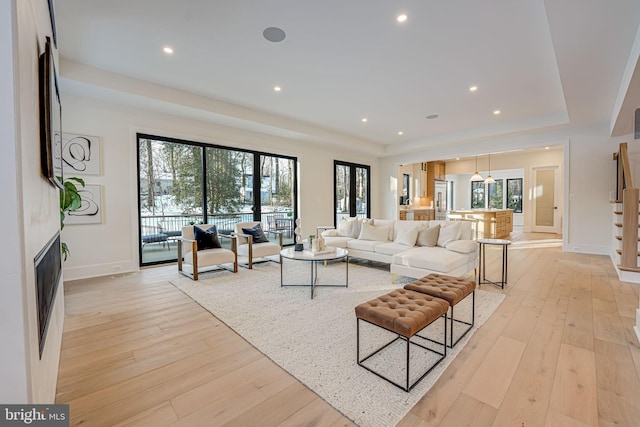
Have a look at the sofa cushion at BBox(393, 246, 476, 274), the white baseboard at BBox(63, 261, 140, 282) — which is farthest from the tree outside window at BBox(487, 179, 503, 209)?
the white baseboard at BBox(63, 261, 140, 282)

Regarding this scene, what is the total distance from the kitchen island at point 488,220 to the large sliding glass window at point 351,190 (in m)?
2.89

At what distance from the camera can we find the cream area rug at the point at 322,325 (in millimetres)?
1695

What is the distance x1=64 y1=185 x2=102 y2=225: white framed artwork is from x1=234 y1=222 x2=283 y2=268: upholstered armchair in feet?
7.08

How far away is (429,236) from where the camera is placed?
4.43 metres

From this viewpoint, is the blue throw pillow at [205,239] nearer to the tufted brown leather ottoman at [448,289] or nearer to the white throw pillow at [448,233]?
the tufted brown leather ottoman at [448,289]

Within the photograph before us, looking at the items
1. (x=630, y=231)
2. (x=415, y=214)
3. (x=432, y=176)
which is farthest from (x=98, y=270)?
(x=432, y=176)

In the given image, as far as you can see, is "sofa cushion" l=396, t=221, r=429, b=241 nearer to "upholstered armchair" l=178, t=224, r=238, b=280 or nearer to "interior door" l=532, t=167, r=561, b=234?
"upholstered armchair" l=178, t=224, r=238, b=280

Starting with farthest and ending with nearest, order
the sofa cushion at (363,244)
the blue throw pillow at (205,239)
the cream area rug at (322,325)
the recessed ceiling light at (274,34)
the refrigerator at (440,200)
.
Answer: the refrigerator at (440,200), the sofa cushion at (363,244), the blue throw pillow at (205,239), the recessed ceiling light at (274,34), the cream area rug at (322,325)

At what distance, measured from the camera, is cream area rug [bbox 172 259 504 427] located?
1.70 meters

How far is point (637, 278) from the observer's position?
388 cm

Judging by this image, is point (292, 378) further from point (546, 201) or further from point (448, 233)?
point (546, 201)

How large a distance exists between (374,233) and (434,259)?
1553 millimetres

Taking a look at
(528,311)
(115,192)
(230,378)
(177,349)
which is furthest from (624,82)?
(115,192)

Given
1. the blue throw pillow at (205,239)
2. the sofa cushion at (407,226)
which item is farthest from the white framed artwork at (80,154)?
the sofa cushion at (407,226)
